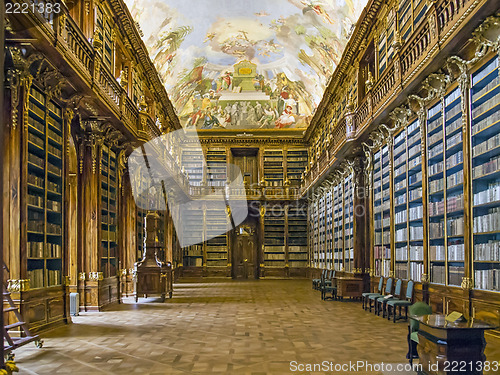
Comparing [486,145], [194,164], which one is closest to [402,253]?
[486,145]

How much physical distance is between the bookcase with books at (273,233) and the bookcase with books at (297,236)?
0.36 m

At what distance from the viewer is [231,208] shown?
83.7 ft

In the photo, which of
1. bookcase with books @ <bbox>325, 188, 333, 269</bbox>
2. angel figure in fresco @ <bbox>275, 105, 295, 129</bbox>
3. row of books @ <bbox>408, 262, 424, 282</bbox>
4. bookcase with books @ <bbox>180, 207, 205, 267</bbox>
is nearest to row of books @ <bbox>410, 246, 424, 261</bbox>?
row of books @ <bbox>408, 262, 424, 282</bbox>

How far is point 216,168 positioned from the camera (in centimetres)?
2612

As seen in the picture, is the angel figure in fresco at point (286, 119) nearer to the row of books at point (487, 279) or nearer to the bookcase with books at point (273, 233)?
the bookcase with books at point (273, 233)

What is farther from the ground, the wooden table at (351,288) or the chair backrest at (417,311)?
the chair backrest at (417,311)

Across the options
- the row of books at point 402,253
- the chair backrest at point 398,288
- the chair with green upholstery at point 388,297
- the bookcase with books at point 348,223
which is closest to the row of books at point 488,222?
the chair with green upholstery at point 388,297

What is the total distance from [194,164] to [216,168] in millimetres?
1191

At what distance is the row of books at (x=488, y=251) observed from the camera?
646 cm

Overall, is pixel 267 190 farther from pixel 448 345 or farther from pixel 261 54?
pixel 448 345

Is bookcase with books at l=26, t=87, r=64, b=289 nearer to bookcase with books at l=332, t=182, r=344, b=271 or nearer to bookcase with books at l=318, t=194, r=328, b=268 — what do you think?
bookcase with books at l=332, t=182, r=344, b=271

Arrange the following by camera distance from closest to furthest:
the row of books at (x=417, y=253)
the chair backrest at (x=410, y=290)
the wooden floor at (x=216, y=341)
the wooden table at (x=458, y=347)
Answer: the wooden table at (x=458, y=347) → the wooden floor at (x=216, y=341) → the chair backrest at (x=410, y=290) → the row of books at (x=417, y=253)

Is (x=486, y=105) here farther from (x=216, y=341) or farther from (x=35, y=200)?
(x=35, y=200)

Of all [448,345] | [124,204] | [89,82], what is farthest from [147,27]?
[448,345]
